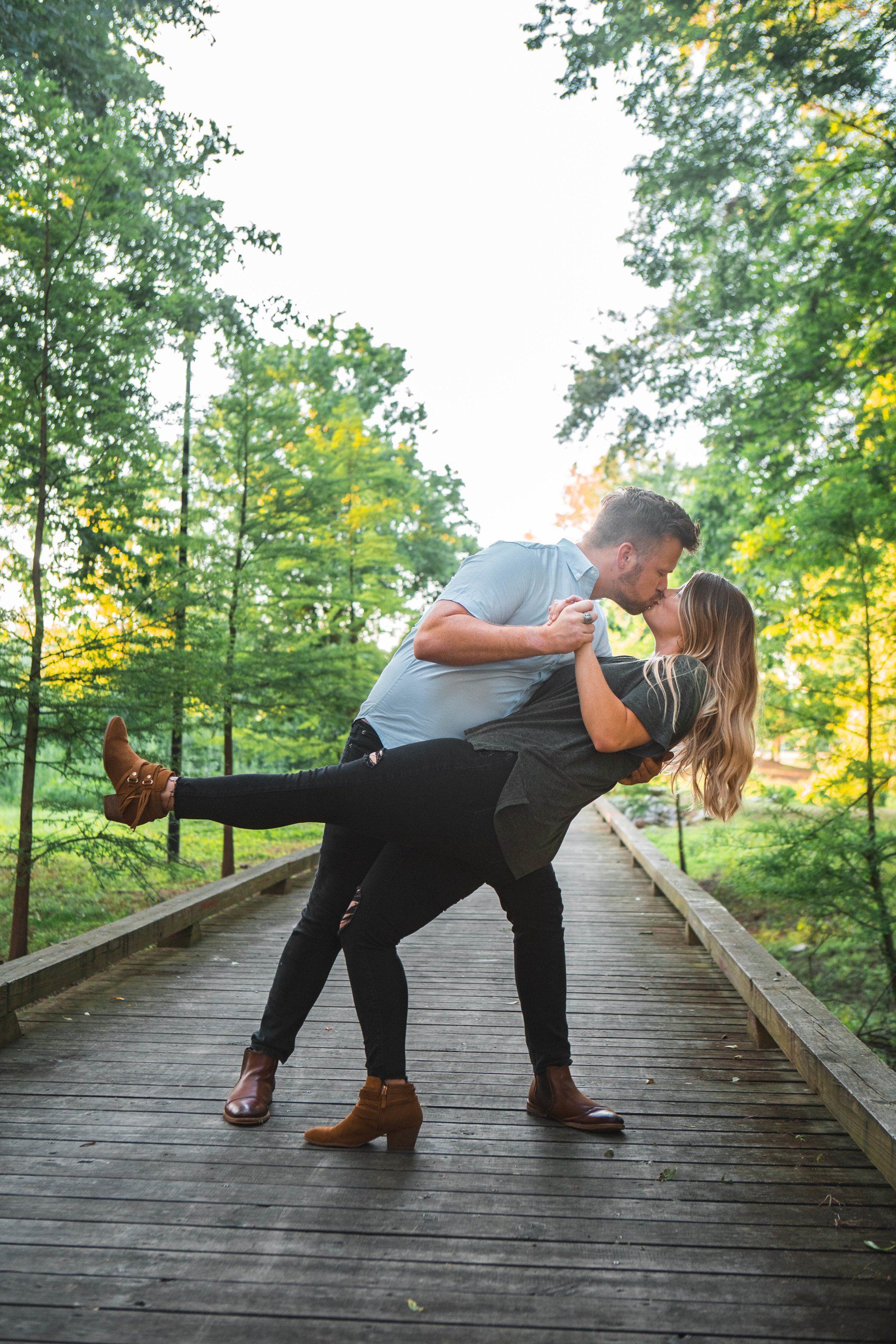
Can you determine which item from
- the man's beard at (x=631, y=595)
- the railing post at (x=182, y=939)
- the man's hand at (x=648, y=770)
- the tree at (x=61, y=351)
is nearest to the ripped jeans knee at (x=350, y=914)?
the man's hand at (x=648, y=770)

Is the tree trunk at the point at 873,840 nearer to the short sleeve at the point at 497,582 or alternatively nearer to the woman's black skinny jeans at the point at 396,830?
the woman's black skinny jeans at the point at 396,830

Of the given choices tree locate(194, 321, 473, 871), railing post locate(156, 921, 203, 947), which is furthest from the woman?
tree locate(194, 321, 473, 871)

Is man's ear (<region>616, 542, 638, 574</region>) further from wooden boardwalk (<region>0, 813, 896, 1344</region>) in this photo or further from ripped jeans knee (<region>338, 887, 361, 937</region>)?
wooden boardwalk (<region>0, 813, 896, 1344</region>)

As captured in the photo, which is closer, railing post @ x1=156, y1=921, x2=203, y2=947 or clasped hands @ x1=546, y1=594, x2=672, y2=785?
clasped hands @ x1=546, y1=594, x2=672, y2=785

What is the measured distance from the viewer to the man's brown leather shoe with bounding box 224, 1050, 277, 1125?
2822 mm

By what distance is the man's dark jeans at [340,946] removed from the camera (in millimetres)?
2857

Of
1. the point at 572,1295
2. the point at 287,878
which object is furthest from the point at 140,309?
the point at 572,1295

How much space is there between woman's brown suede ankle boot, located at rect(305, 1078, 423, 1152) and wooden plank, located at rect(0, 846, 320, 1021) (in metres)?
1.49

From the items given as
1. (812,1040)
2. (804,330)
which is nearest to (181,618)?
(812,1040)

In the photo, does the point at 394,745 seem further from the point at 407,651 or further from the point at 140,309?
the point at 140,309

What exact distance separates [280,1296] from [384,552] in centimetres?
1182

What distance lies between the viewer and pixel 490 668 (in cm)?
270

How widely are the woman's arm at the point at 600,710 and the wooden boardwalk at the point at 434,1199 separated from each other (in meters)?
1.10

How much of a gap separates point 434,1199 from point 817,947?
18.1ft
